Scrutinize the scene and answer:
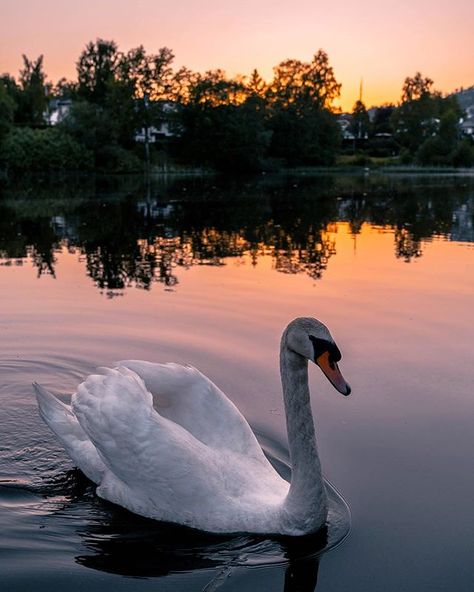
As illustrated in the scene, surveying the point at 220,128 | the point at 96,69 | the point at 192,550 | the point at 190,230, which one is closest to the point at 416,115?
the point at 220,128

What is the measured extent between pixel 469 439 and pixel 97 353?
439 cm

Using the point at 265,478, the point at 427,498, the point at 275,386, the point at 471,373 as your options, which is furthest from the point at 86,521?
the point at 471,373

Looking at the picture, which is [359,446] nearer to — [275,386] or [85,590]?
[275,386]

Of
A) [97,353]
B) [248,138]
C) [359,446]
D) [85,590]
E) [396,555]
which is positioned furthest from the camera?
[248,138]

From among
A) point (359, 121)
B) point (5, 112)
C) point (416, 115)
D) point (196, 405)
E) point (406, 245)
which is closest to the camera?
point (196, 405)

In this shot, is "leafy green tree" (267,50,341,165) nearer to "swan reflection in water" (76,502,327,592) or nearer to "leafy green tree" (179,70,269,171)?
"leafy green tree" (179,70,269,171)

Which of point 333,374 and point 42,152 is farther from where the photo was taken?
point 42,152

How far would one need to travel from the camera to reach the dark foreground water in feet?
14.7

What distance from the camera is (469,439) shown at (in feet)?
20.3

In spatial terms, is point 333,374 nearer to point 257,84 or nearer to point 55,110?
point 257,84

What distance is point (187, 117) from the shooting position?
83.9 m

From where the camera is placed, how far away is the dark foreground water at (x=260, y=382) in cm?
449

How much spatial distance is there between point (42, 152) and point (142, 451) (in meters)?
62.4

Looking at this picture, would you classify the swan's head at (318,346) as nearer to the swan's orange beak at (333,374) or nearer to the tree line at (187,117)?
the swan's orange beak at (333,374)
